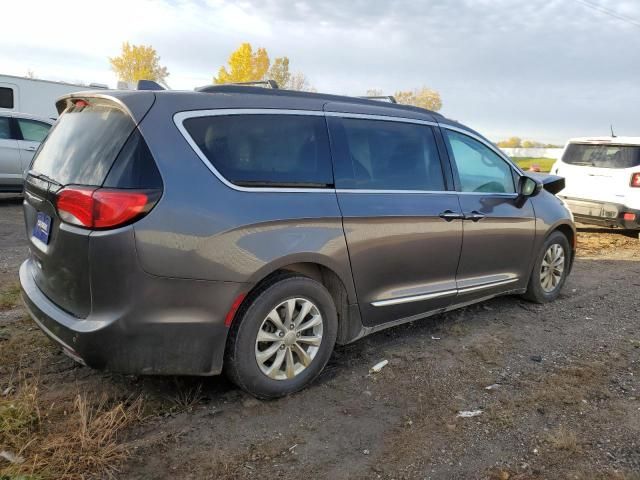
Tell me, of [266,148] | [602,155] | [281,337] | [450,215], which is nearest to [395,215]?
[450,215]

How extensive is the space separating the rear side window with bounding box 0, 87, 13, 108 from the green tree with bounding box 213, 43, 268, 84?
29.1 m

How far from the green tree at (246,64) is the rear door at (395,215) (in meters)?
41.2

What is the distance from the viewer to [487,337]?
4.21 m

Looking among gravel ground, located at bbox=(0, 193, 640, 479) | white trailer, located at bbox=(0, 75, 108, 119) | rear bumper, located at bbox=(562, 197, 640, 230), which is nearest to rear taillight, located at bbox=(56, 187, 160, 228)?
gravel ground, located at bbox=(0, 193, 640, 479)

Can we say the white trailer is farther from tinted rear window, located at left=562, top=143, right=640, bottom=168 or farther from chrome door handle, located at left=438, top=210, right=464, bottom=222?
chrome door handle, located at left=438, top=210, right=464, bottom=222

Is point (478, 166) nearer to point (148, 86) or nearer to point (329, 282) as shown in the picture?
point (329, 282)

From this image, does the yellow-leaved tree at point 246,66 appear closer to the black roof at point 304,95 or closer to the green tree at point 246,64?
the green tree at point 246,64

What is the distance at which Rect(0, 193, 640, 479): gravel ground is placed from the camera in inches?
99.5

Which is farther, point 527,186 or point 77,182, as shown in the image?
point 527,186

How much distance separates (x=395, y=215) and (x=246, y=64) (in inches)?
1711

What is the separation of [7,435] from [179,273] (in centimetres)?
109

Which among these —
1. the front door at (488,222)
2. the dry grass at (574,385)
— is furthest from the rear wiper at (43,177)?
the dry grass at (574,385)

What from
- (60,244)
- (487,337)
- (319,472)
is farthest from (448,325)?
(60,244)

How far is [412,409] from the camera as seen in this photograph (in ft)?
10.0
